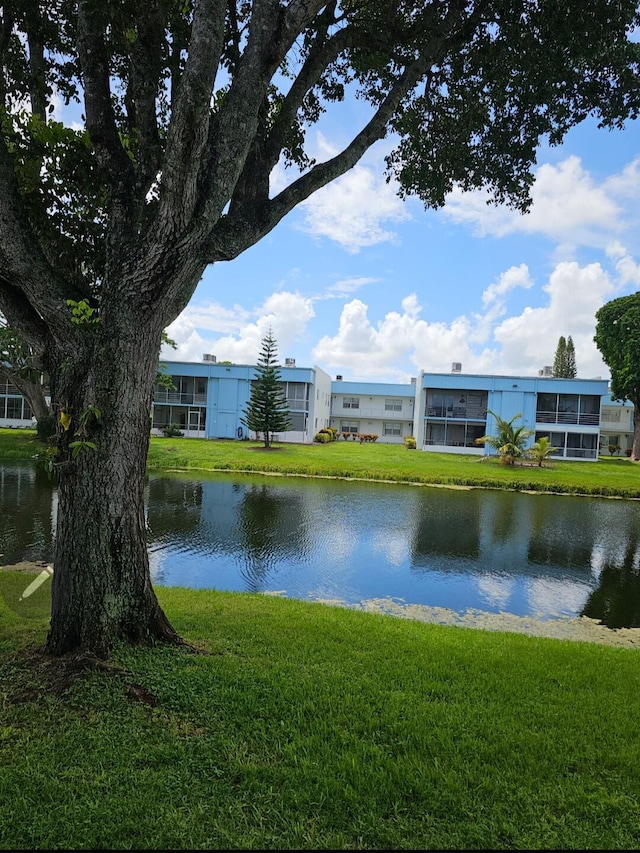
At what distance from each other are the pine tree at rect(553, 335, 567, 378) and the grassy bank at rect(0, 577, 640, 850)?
54.7m

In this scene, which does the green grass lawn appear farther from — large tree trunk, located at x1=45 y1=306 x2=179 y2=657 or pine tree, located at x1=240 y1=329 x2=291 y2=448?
pine tree, located at x1=240 y1=329 x2=291 y2=448

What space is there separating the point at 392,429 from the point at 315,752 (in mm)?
45339

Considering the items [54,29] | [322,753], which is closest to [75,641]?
[322,753]

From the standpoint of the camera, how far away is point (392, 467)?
2561 cm

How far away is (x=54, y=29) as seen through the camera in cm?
534

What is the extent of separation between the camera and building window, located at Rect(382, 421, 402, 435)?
47531 millimetres

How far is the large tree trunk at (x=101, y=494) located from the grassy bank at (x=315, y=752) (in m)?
0.33

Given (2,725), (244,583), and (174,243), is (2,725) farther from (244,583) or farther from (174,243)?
(244,583)

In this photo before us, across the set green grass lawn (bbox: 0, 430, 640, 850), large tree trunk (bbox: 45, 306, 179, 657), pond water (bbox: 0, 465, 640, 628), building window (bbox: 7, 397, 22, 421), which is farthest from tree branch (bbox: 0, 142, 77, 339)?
building window (bbox: 7, 397, 22, 421)

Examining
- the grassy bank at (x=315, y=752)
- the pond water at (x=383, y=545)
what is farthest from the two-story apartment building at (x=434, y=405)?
the grassy bank at (x=315, y=752)

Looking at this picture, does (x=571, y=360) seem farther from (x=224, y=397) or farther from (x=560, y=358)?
(x=224, y=397)

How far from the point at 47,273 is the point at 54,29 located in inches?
127

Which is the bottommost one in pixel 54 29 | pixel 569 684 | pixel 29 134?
pixel 569 684

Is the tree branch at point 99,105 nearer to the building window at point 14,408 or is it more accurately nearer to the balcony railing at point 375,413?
the building window at point 14,408
